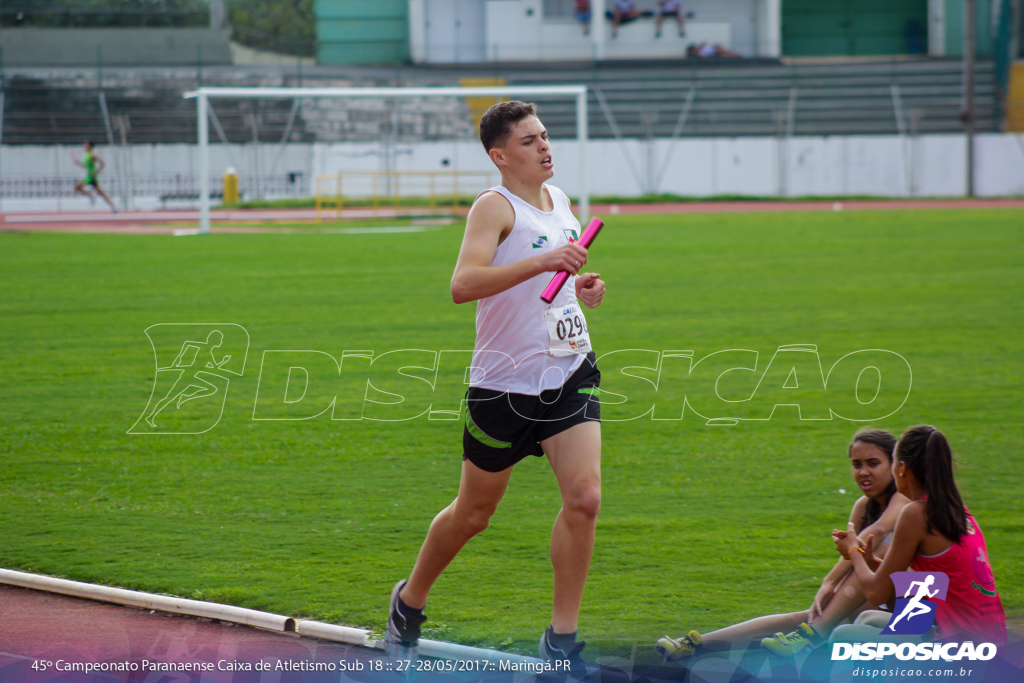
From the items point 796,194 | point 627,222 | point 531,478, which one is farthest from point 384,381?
point 796,194

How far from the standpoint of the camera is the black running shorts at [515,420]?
12.0 ft

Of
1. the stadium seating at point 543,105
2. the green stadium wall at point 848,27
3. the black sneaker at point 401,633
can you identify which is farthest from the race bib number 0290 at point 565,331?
the green stadium wall at point 848,27

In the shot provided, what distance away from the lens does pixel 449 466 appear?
20.1ft

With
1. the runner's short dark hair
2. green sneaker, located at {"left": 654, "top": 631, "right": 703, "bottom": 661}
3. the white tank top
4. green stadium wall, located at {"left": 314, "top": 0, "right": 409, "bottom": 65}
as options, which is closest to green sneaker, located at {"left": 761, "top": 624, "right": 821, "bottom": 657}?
green sneaker, located at {"left": 654, "top": 631, "right": 703, "bottom": 661}

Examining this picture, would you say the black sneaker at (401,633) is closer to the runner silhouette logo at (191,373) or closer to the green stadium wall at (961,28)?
the runner silhouette logo at (191,373)

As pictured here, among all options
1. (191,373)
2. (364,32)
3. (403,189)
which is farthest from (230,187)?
(191,373)

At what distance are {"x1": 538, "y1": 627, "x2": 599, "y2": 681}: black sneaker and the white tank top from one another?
2.81 feet

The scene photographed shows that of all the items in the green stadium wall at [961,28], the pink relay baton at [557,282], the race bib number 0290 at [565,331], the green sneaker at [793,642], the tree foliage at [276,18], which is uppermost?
the tree foliage at [276,18]

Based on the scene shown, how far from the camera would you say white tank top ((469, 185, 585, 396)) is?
3680mm

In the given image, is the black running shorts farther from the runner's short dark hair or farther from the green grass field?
the runner's short dark hair

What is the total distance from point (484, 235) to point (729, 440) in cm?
357

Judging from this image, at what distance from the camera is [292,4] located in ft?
196

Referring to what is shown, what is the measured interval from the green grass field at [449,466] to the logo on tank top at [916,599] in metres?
0.87

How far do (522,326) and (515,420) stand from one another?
1.10ft
